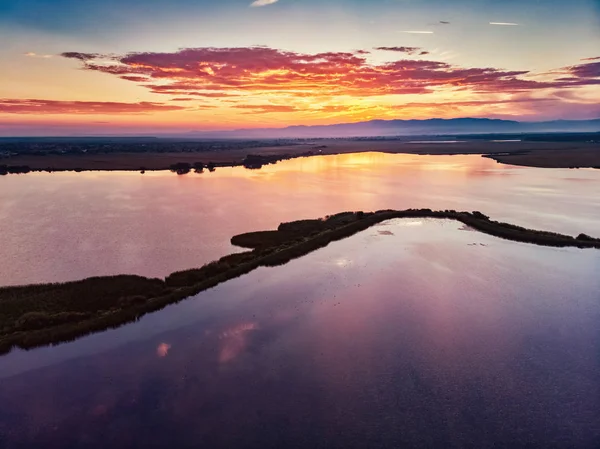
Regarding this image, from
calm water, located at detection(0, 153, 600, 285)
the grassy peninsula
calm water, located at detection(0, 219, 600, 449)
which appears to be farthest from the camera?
calm water, located at detection(0, 153, 600, 285)

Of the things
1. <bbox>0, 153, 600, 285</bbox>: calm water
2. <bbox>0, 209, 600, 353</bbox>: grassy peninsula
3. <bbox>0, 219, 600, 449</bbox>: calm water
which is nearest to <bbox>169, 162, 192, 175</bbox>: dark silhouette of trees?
<bbox>0, 153, 600, 285</bbox>: calm water

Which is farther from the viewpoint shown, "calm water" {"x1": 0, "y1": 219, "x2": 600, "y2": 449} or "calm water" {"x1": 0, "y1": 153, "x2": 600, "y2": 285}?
"calm water" {"x1": 0, "y1": 153, "x2": 600, "y2": 285}

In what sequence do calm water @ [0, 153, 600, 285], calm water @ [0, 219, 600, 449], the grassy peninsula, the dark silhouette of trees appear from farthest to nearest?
the dark silhouette of trees, calm water @ [0, 153, 600, 285], the grassy peninsula, calm water @ [0, 219, 600, 449]

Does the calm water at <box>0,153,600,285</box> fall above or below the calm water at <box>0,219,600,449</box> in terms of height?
above

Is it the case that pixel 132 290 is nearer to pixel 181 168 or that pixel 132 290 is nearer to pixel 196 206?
pixel 196 206

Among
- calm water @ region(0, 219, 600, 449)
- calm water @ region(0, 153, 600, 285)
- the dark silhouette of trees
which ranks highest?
the dark silhouette of trees

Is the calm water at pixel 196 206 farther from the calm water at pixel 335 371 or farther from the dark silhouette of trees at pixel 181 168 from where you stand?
the calm water at pixel 335 371

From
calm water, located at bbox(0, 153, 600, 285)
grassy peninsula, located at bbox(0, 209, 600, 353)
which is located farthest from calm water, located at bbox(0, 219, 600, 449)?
calm water, located at bbox(0, 153, 600, 285)

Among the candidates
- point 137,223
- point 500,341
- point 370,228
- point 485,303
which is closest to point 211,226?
point 137,223

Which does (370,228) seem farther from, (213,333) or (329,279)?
(213,333)

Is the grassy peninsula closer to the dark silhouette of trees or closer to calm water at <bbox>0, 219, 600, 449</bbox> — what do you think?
calm water at <bbox>0, 219, 600, 449</bbox>
